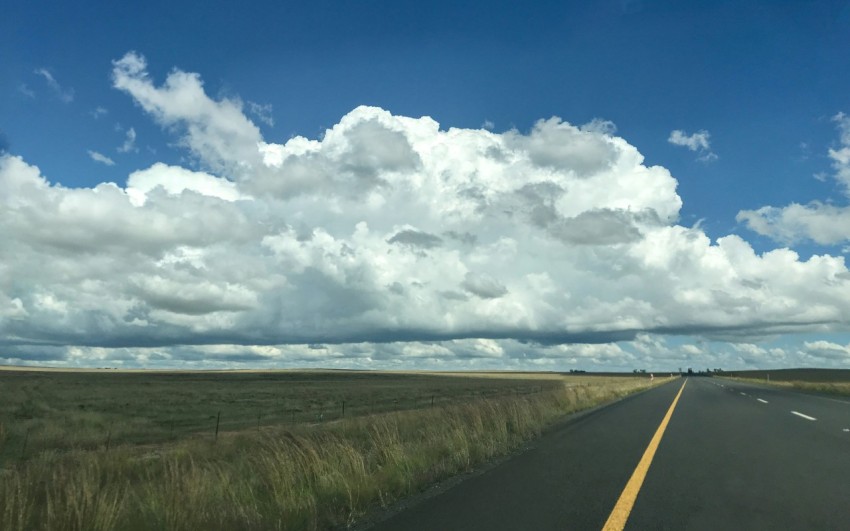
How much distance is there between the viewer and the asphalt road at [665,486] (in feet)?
20.1

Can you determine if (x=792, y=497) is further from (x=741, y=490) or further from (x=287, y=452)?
(x=287, y=452)

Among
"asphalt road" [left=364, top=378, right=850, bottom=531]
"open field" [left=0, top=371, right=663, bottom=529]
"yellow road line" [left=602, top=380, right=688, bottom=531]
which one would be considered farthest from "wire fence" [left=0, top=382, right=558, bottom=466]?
"yellow road line" [left=602, top=380, right=688, bottom=531]

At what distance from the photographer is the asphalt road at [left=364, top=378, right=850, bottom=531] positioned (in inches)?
241

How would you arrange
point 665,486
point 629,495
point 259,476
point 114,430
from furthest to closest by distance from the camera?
point 114,430
point 259,476
point 665,486
point 629,495

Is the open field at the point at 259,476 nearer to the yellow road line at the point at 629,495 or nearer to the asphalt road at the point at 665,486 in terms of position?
the asphalt road at the point at 665,486

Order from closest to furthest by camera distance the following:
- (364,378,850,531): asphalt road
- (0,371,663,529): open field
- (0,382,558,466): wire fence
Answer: (0,371,663,529): open field
(364,378,850,531): asphalt road
(0,382,558,466): wire fence

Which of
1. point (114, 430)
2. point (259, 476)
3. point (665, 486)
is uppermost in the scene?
point (665, 486)

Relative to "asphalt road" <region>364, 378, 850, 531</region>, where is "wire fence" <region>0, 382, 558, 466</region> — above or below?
below

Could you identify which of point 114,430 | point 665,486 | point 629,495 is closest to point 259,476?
point 629,495

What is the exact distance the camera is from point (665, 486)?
7.87m

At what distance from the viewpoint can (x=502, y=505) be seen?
6.85m

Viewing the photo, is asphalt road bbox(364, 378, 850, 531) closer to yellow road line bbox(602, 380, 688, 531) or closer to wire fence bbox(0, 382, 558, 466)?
yellow road line bbox(602, 380, 688, 531)

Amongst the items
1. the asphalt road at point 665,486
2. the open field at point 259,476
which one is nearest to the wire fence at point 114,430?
the open field at point 259,476

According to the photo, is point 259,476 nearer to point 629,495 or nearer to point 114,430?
point 629,495
